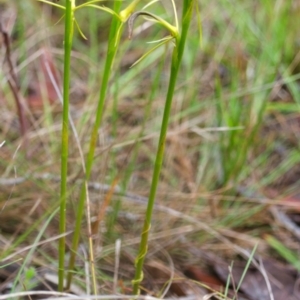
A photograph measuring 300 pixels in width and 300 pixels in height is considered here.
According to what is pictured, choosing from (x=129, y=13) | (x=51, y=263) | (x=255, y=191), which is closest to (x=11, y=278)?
(x=51, y=263)

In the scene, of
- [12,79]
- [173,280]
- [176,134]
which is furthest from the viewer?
[176,134]

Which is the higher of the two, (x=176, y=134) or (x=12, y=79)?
(x=12, y=79)

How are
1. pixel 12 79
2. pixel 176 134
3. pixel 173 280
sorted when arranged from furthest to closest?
1. pixel 176 134
2. pixel 12 79
3. pixel 173 280

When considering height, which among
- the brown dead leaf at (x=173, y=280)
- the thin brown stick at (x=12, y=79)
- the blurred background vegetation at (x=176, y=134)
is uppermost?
the thin brown stick at (x=12, y=79)

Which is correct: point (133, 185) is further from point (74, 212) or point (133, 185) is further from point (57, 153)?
point (74, 212)

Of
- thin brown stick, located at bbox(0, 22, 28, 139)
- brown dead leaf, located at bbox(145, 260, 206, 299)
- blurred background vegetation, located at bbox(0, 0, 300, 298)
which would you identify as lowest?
brown dead leaf, located at bbox(145, 260, 206, 299)

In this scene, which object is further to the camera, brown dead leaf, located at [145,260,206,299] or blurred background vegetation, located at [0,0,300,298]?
blurred background vegetation, located at [0,0,300,298]

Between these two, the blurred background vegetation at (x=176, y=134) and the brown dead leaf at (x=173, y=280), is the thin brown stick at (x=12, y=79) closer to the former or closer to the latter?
the blurred background vegetation at (x=176, y=134)

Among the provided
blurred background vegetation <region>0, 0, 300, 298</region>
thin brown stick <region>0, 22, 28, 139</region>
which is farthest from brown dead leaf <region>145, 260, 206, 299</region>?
thin brown stick <region>0, 22, 28, 139</region>

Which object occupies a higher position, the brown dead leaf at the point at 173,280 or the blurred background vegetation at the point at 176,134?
the blurred background vegetation at the point at 176,134

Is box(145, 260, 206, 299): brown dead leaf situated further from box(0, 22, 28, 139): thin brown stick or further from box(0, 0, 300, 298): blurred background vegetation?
box(0, 22, 28, 139): thin brown stick

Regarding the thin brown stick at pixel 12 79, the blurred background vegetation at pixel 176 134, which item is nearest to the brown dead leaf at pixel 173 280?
the blurred background vegetation at pixel 176 134

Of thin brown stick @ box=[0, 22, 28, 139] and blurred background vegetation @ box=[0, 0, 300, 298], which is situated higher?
thin brown stick @ box=[0, 22, 28, 139]
